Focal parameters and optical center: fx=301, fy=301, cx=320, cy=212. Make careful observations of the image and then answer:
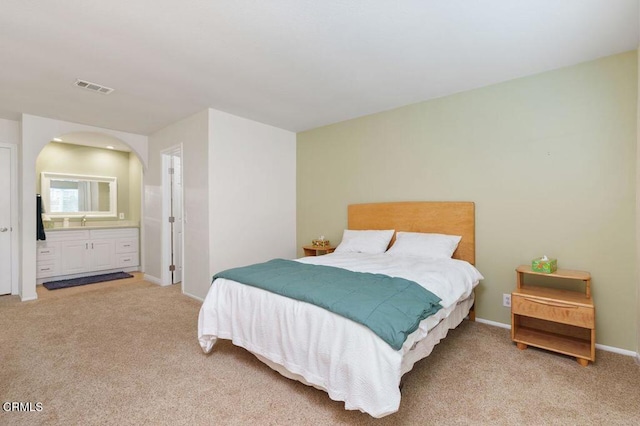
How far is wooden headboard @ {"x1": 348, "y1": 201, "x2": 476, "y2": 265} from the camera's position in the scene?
3113 millimetres

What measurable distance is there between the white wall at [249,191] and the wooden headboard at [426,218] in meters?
1.20

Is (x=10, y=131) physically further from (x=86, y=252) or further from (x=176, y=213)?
(x=176, y=213)

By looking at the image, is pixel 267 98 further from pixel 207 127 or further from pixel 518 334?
pixel 518 334

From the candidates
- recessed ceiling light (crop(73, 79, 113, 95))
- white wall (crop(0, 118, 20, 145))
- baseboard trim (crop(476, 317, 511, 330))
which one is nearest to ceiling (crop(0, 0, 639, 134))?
recessed ceiling light (crop(73, 79, 113, 95))

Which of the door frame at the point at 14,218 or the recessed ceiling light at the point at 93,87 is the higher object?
the recessed ceiling light at the point at 93,87

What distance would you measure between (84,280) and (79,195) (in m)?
1.60

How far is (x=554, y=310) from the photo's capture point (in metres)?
2.29

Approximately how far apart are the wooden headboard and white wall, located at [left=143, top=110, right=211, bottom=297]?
6.35 feet

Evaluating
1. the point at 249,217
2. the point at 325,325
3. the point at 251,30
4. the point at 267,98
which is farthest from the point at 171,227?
the point at 325,325

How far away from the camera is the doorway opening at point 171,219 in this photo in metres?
4.55

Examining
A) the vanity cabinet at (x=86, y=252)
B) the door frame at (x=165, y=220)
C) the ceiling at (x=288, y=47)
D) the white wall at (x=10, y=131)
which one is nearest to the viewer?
the ceiling at (x=288, y=47)

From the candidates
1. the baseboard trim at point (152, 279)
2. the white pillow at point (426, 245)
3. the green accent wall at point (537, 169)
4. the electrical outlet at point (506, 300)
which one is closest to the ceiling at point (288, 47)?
the green accent wall at point (537, 169)

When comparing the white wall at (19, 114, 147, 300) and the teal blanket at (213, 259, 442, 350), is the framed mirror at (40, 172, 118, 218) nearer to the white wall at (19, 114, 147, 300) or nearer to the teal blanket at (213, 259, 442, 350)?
the white wall at (19, 114, 147, 300)

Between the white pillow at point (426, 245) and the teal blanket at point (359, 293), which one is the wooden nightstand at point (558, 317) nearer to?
the white pillow at point (426, 245)
